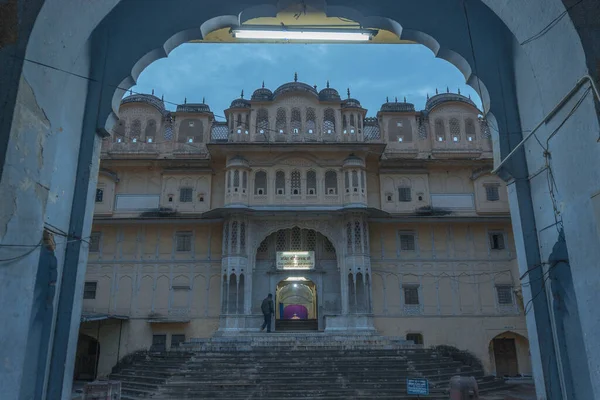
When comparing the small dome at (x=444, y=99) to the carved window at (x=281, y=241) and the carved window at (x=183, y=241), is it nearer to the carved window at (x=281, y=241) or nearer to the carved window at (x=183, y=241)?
the carved window at (x=281, y=241)

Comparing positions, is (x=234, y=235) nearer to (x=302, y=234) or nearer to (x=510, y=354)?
(x=302, y=234)

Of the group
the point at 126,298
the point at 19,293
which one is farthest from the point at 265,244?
the point at 19,293

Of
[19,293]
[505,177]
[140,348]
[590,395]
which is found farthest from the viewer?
[140,348]

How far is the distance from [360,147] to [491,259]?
864 cm

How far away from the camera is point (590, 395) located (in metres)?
4.85

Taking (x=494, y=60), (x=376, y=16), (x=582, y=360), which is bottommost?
(x=582, y=360)

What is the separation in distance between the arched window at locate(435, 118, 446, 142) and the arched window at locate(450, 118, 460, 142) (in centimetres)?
44

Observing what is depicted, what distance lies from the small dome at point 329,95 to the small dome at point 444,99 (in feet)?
17.4

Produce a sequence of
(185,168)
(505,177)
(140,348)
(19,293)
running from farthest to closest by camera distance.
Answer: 1. (185,168)
2. (140,348)
3. (505,177)
4. (19,293)

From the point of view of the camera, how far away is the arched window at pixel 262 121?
24.2m

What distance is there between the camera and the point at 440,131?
25.9 m

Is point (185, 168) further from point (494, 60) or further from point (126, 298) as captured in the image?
point (494, 60)

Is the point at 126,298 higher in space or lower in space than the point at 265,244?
lower

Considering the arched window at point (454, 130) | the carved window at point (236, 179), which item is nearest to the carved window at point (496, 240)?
the arched window at point (454, 130)
